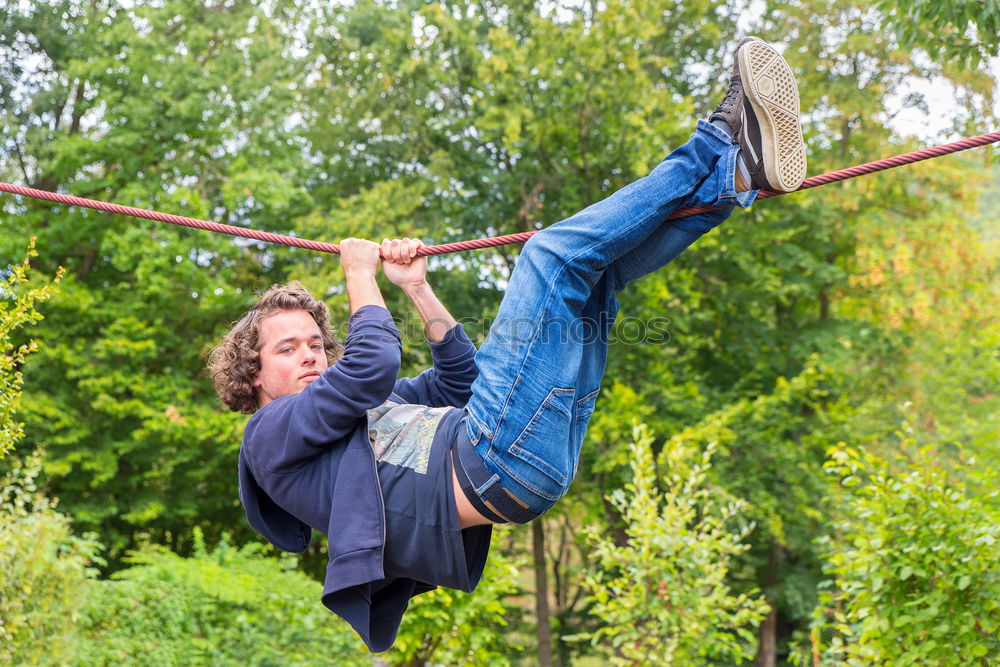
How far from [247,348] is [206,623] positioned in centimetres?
545

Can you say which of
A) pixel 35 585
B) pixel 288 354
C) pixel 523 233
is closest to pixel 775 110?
pixel 523 233

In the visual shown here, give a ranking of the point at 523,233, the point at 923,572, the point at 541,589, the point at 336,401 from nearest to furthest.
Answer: the point at 336,401 < the point at 523,233 < the point at 923,572 < the point at 541,589

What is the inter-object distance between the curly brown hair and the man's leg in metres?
0.70

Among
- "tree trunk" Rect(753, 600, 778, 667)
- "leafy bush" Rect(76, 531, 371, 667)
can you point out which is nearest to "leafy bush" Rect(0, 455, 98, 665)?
"leafy bush" Rect(76, 531, 371, 667)

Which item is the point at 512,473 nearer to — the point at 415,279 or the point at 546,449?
the point at 546,449

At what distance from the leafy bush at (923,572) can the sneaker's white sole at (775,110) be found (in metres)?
2.72

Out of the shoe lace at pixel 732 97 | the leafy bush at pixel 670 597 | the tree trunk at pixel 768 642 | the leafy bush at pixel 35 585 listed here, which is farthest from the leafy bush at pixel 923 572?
the tree trunk at pixel 768 642

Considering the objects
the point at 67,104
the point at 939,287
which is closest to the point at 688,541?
the point at 939,287

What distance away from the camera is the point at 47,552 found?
632 centimetres

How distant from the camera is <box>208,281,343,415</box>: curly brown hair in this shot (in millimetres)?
2826

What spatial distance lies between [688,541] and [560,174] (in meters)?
6.88

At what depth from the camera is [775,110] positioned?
8.66 ft

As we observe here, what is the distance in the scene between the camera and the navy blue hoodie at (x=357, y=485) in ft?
7.72

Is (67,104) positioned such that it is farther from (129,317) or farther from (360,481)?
(360,481)
